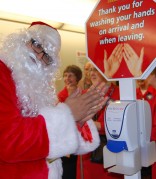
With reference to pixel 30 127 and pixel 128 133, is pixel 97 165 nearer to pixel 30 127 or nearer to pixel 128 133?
pixel 128 133

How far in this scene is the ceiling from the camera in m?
2.31

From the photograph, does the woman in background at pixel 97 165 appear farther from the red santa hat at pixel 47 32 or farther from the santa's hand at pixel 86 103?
the santa's hand at pixel 86 103

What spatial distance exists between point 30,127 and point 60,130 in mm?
135

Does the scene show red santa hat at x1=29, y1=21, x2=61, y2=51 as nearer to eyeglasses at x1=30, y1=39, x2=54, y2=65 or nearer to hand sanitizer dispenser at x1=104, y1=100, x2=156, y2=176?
eyeglasses at x1=30, y1=39, x2=54, y2=65

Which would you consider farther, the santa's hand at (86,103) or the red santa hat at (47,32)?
the red santa hat at (47,32)

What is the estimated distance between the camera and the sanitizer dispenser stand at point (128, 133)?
1.13 meters

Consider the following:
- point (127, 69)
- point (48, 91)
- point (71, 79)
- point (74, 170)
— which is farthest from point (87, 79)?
point (127, 69)

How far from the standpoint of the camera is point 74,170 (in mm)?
2807

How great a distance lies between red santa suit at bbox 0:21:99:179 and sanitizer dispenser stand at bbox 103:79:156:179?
0.50 feet

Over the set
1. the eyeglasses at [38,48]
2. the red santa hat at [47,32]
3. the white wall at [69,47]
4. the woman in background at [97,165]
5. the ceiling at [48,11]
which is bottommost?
the woman in background at [97,165]

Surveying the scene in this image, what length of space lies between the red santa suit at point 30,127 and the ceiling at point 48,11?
1.05 metres

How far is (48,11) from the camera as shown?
99.0 inches

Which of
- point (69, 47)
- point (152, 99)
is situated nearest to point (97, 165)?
point (152, 99)

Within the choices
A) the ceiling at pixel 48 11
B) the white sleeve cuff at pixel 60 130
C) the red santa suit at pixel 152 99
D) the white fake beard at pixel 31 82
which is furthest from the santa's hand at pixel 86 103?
the ceiling at pixel 48 11
